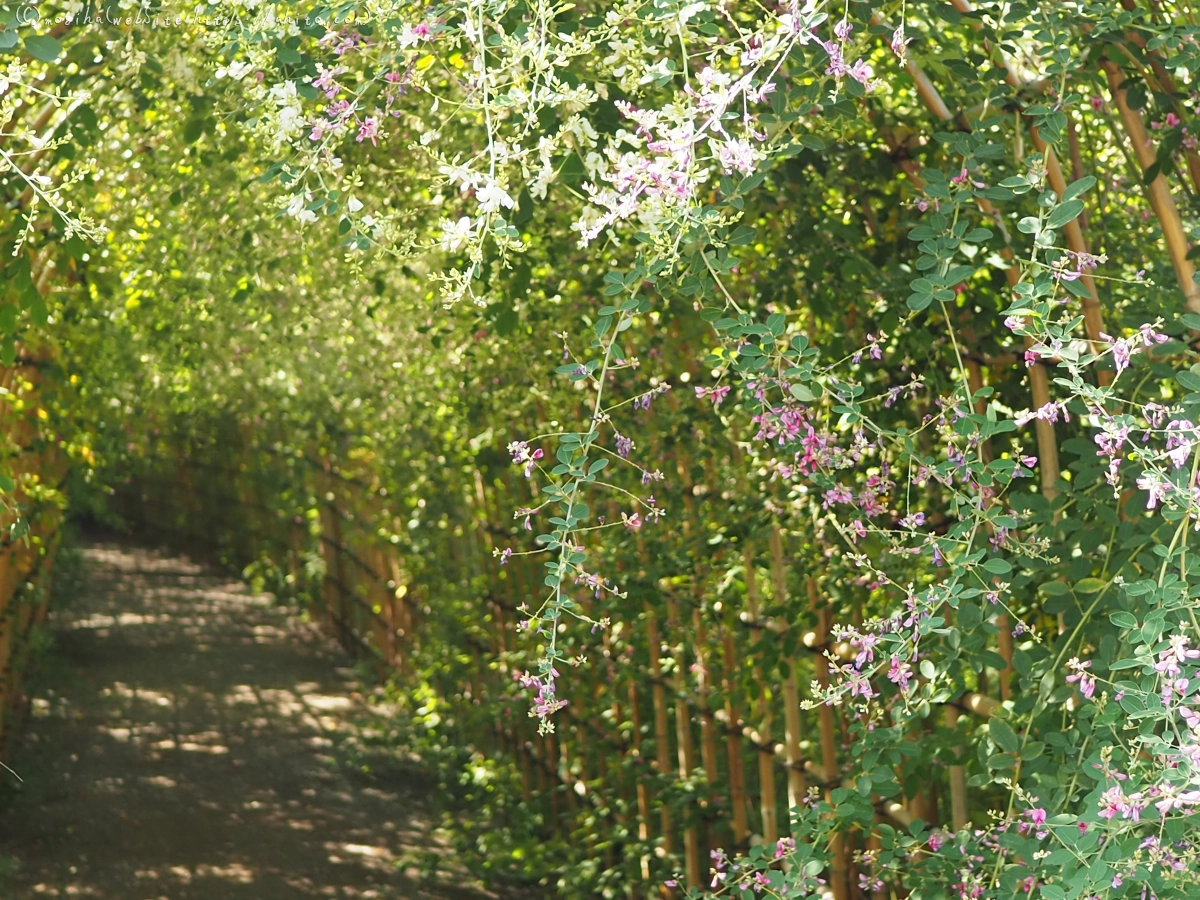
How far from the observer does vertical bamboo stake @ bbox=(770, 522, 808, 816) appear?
264cm

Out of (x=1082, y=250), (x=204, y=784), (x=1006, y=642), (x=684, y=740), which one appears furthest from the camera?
(x=204, y=784)

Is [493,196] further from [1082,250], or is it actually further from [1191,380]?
[1082,250]

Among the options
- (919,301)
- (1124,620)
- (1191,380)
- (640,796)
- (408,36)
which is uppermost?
(408,36)

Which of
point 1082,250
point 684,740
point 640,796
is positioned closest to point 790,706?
point 684,740

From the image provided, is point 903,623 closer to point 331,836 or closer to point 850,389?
point 850,389

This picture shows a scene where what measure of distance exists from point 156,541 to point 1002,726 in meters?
11.2

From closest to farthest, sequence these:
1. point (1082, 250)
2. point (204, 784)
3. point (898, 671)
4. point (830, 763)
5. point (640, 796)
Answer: point (898, 671) < point (1082, 250) < point (830, 763) < point (640, 796) < point (204, 784)

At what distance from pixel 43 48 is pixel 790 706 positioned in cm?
188

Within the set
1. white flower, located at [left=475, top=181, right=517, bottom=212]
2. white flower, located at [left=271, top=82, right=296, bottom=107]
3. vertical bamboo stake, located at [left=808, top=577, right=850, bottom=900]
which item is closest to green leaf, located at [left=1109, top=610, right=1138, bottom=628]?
white flower, located at [left=475, top=181, right=517, bottom=212]

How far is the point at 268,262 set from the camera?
2791 mm

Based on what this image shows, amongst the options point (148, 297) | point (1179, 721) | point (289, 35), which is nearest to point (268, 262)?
point (148, 297)

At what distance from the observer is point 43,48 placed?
4.41 ft

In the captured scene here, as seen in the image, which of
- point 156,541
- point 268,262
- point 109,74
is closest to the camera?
point 109,74

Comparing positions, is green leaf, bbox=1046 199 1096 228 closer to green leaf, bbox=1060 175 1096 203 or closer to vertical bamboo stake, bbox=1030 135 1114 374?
green leaf, bbox=1060 175 1096 203
